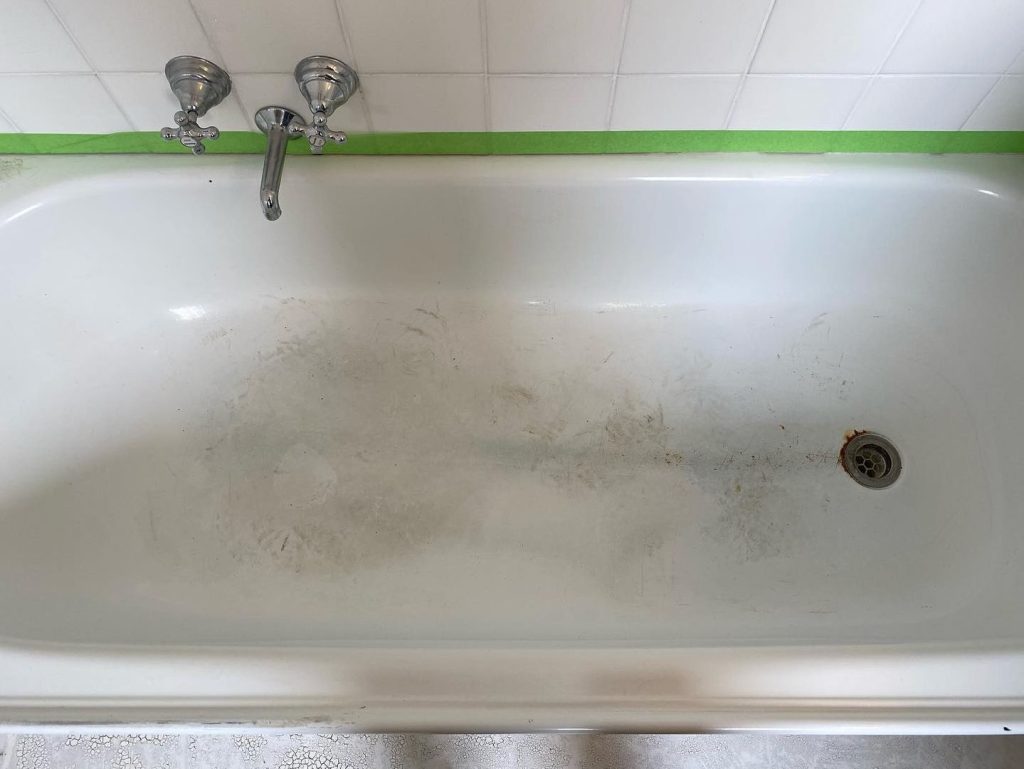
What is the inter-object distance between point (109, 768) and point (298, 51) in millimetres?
1236

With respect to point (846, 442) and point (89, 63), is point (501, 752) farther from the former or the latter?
point (89, 63)

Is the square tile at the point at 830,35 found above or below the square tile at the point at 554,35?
above

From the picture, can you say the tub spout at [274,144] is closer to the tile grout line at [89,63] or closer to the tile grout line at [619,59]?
the tile grout line at [89,63]

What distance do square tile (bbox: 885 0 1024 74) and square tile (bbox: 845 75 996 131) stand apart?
0.07 ft

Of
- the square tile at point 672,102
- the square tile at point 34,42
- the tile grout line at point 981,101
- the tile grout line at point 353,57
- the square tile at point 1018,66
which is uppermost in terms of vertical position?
the tile grout line at point 981,101

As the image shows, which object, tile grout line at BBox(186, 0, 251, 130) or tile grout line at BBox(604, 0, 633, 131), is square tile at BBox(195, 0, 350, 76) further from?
tile grout line at BBox(604, 0, 633, 131)

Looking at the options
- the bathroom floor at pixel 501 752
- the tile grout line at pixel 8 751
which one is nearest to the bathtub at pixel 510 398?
the bathroom floor at pixel 501 752

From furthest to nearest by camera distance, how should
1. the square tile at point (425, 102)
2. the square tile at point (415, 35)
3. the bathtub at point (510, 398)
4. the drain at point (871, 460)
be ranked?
the drain at point (871, 460) < the bathtub at point (510, 398) < the square tile at point (425, 102) < the square tile at point (415, 35)

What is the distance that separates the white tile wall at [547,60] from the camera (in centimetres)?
79

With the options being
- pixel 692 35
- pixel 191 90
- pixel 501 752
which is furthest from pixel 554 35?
pixel 501 752

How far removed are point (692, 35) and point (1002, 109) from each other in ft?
1.74

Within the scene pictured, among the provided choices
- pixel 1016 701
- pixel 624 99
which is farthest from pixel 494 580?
pixel 624 99

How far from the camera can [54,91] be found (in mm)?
904

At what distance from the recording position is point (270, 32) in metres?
0.81
